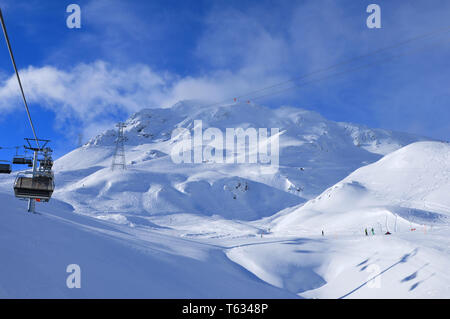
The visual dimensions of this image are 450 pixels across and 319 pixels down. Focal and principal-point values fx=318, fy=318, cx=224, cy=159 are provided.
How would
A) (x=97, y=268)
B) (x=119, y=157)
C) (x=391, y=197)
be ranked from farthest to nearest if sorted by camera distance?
1. (x=119, y=157)
2. (x=391, y=197)
3. (x=97, y=268)

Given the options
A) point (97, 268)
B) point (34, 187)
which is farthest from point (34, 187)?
point (97, 268)

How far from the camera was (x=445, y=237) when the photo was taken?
2378cm

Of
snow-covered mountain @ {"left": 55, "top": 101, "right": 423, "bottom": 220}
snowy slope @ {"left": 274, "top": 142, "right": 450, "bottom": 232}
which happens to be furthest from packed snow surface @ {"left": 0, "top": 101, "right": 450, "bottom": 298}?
snow-covered mountain @ {"left": 55, "top": 101, "right": 423, "bottom": 220}

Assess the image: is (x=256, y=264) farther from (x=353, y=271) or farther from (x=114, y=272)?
(x=114, y=272)

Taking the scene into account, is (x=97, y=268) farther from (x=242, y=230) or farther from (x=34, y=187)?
(x=242, y=230)

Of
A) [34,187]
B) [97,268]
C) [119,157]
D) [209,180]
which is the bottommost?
[97,268]

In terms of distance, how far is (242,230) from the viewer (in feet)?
151

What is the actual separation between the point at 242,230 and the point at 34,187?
3316 cm

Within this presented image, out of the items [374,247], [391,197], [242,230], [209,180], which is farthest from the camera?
[209,180]

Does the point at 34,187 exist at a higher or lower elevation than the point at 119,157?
lower

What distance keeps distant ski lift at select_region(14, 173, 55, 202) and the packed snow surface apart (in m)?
1.11

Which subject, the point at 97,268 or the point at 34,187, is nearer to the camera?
the point at 97,268

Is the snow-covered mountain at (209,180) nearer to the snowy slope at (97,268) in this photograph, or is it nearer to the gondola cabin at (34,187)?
the gondola cabin at (34,187)

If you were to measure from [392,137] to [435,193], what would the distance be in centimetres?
14953
